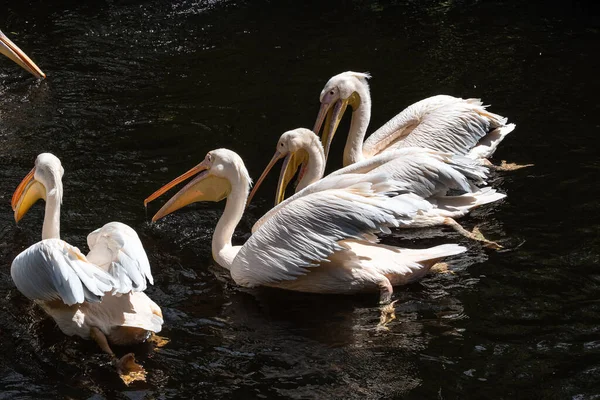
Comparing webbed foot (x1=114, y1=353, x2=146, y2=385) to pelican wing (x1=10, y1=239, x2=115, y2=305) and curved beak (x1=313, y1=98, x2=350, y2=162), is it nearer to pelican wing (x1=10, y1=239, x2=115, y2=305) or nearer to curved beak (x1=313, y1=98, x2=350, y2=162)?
pelican wing (x1=10, y1=239, x2=115, y2=305)

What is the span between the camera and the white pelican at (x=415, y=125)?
6.79m

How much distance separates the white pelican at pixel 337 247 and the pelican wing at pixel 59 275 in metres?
1.06

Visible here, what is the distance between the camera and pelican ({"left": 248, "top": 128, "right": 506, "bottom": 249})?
223 inches


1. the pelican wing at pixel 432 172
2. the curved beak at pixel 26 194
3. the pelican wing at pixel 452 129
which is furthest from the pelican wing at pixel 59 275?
the pelican wing at pixel 452 129

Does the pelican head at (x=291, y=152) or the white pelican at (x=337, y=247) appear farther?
the pelican head at (x=291, y=152)

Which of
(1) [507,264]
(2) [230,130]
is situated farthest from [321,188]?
(2) [230,130]

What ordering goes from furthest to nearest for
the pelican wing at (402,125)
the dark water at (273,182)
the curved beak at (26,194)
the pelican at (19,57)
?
the pelican at (19,57)
the pelican wing at (402,125)
the curved beak at (26,194)
the dark water at (273,182)

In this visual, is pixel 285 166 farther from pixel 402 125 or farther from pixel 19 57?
pixel 19 57

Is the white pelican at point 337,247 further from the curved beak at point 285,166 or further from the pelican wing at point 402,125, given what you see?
the pelican wing at point 402,125

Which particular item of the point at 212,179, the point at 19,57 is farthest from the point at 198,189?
the point at 19,57

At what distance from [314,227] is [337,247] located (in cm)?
18

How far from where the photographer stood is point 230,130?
7773 millimetres

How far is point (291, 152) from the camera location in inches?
243

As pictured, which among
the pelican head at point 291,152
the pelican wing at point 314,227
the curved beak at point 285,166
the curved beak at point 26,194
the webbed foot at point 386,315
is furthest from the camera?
the curved beak at point 285,166
